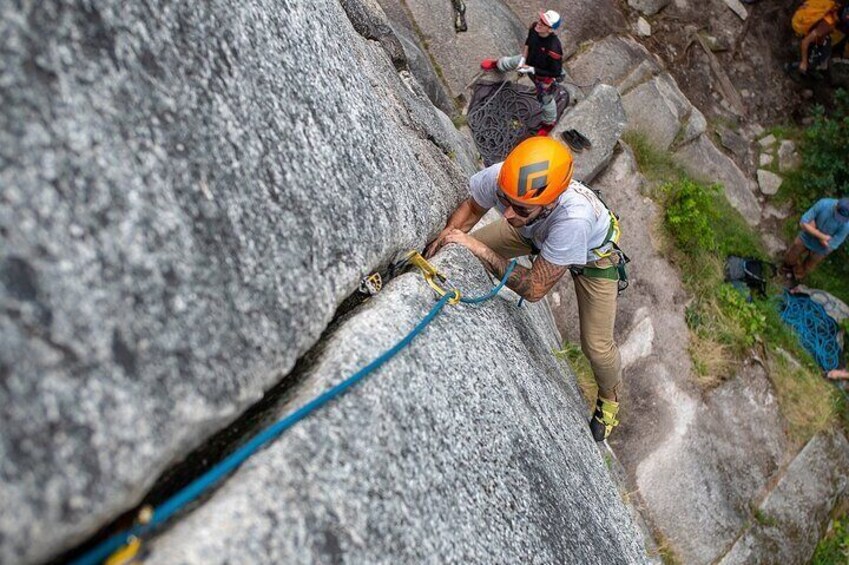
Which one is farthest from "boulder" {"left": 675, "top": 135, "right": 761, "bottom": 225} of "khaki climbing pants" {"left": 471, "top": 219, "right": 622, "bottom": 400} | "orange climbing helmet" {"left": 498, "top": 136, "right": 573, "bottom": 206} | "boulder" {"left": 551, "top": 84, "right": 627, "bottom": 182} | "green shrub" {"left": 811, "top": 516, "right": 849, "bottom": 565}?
"orange climbing helmet" {"left": 498, "top": 136, "right": 573, "bottom": 206}

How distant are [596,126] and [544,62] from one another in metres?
1.12

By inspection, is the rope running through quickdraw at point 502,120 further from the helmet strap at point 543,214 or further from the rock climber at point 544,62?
the helmet strap at point 543,214

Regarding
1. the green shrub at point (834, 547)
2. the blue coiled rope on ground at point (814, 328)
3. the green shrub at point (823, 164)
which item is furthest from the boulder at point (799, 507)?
the green shrub at point (823, 164)

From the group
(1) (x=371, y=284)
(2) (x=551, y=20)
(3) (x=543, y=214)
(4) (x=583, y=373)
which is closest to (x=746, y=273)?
(4) (x=583, y=373)

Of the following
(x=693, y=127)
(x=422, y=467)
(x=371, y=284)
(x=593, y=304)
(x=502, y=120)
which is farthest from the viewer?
(x=693, y=127)

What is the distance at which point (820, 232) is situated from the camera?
9.09 m

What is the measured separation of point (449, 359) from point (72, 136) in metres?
2.01

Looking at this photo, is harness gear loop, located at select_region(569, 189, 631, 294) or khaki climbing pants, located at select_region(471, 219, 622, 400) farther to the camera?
khaki climbing pants, located at select_region(471, 219, 622, 400)

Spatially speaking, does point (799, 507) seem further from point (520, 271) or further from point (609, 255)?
point (520, 271)

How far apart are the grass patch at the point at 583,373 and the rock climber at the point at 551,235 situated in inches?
16.6

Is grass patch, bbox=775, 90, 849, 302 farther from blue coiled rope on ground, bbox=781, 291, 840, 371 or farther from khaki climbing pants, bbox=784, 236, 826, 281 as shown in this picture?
blue coiled rope on ground, bbox=781, 291, 840, 371

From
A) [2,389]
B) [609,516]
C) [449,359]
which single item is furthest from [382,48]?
[2,389]

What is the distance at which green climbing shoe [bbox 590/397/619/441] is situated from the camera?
5.41 m

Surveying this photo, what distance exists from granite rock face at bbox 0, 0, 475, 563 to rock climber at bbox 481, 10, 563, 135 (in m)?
5.49
